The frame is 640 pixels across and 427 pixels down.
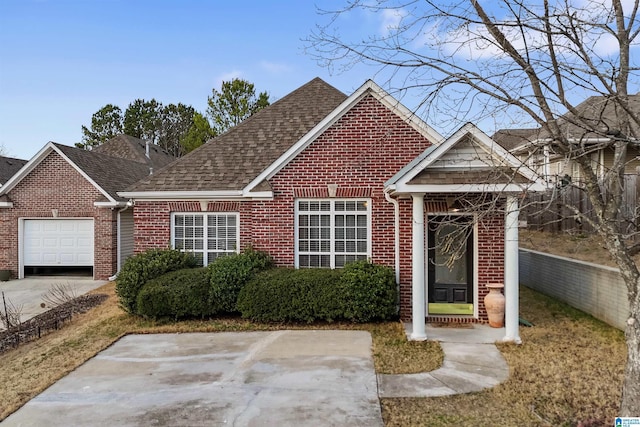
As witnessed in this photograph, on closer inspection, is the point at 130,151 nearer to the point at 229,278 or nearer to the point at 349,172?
the point at 229,278

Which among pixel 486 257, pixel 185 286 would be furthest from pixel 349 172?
pixel 185 286

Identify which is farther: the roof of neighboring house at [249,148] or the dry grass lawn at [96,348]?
the roof of neighboring house at [249,148]

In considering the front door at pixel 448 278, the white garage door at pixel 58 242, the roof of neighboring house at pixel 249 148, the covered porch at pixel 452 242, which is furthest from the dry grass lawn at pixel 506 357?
the white garage door at pixel 58 242

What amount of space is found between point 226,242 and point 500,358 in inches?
274

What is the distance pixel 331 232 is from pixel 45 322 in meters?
6.93

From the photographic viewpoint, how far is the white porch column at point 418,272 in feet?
27.4

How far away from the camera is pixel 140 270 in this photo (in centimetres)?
1023

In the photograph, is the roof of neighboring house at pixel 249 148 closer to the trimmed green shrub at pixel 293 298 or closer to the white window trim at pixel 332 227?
the white window trim at pixel 332 227

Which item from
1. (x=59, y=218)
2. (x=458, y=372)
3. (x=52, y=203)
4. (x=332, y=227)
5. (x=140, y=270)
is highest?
(x=52, y=203)

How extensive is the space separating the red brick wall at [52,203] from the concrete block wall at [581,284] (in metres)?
14.4

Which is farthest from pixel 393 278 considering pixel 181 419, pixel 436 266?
pixel 181 419

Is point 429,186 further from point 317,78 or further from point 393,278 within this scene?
point 317,78

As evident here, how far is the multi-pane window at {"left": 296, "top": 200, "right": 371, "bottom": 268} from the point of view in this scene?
1045 centimetres

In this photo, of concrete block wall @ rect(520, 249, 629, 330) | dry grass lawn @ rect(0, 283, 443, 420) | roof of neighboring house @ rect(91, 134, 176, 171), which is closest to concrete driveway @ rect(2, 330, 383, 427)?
dry grass lawn @ rect(0, 283, 443, 420)
